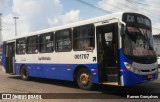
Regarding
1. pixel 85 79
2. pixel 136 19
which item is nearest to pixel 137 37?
pixel 136 19

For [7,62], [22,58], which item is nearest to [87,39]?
[22,58]

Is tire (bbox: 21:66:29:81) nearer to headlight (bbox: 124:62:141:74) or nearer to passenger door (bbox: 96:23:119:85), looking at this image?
passenger door (bbox: 96:23:119:85)

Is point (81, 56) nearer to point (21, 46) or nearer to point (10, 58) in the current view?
point (21, 46)

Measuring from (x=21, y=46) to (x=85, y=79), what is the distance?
23.9 ft

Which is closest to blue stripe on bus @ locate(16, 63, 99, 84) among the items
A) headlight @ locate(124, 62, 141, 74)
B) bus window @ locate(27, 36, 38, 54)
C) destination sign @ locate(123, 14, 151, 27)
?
bus window @ locate(27, 36, 38, 54)

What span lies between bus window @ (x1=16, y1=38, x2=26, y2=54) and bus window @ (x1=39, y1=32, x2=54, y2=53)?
2.33 m

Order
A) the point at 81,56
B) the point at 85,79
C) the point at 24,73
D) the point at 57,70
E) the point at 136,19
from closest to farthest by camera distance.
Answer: the point at 136,19 → the point at 85,79 → the point at 81,56 → the point at 57,70 → the point at 24,73

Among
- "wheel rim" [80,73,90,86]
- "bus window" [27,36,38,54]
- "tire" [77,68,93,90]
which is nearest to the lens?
"tire" [77,68,93,90]

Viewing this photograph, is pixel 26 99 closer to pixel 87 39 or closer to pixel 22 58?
pixel 87 39

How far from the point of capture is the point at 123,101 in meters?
10.4

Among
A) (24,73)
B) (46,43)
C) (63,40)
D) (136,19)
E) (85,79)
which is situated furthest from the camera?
(24,73)

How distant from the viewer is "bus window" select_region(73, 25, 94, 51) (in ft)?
42.3

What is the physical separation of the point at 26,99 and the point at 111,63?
3.64 m

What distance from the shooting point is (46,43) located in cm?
1628
